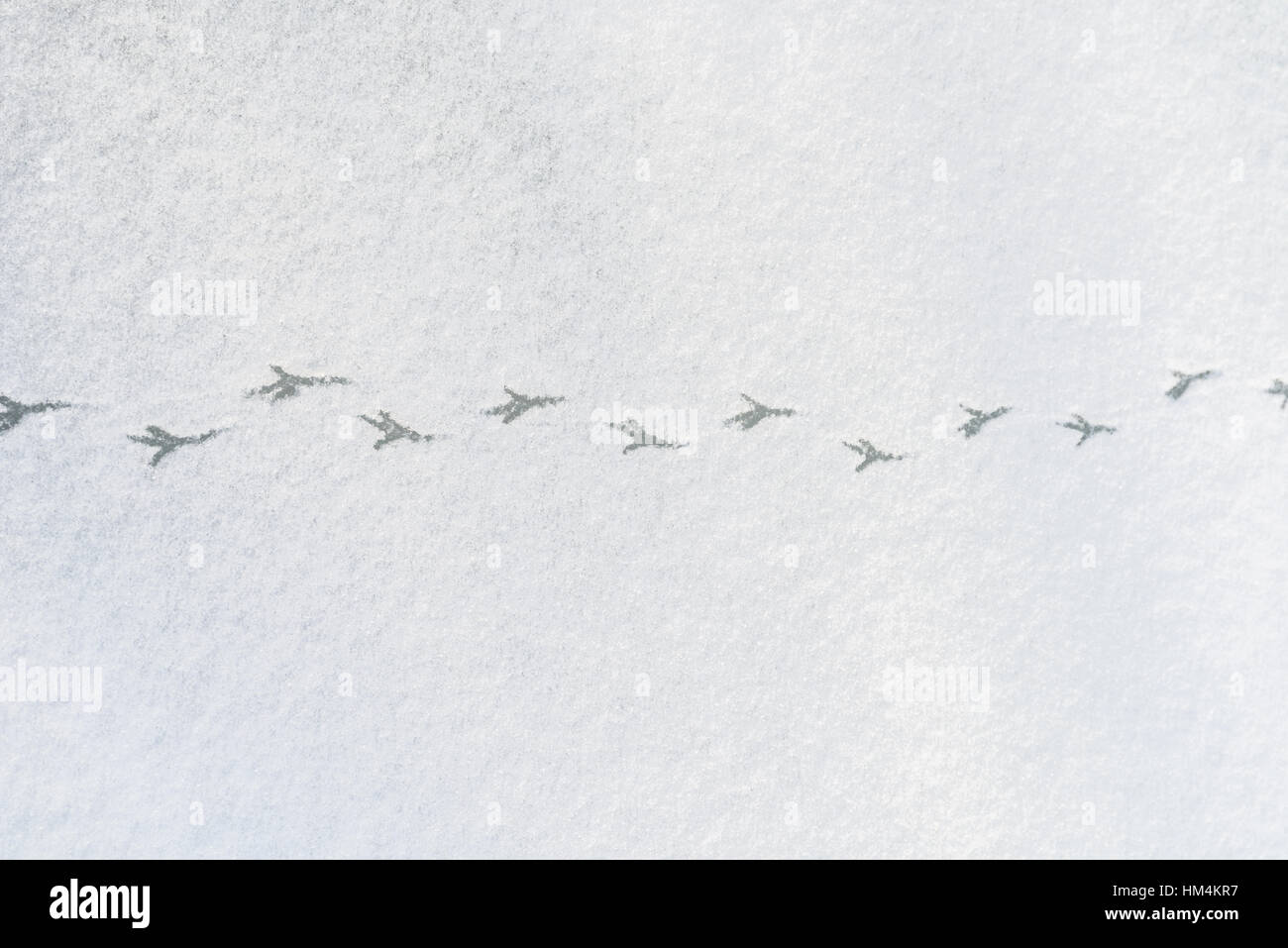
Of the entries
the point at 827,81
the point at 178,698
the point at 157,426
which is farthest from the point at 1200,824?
the point at 157,426

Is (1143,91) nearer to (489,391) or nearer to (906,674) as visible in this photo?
(906,674)

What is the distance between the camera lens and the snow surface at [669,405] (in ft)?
4.99

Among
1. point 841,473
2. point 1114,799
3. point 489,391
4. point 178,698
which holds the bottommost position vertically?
point 1114,799

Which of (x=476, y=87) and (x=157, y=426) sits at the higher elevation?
(x=476, y=87)

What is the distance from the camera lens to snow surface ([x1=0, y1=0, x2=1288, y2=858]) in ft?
4.99

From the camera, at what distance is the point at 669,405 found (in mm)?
1543

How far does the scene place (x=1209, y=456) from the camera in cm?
155

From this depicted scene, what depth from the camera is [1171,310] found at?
155 centimetres

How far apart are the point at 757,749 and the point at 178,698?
0.78 meters
